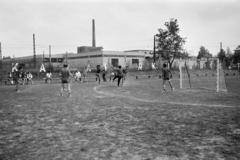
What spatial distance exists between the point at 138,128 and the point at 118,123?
2.84 ft

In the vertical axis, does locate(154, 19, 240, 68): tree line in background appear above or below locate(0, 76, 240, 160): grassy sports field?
above

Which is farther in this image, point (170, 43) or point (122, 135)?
point (170, 43)

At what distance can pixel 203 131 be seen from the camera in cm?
685

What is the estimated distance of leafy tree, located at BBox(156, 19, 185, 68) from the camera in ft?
192

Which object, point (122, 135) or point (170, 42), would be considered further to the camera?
point (170, 42)

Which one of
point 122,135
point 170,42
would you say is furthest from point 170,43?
point 122,135

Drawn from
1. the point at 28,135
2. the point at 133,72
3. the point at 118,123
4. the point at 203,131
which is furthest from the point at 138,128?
the point at 133,72

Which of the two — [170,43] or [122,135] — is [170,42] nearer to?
[170,43]

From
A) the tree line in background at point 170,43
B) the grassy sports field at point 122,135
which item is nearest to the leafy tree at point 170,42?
the tree line in background at point 170,43

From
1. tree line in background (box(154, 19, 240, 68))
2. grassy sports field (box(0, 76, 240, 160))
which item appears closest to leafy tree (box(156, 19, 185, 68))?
tree line in background (box(154, 19, 240, 68))

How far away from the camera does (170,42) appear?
5897 cm

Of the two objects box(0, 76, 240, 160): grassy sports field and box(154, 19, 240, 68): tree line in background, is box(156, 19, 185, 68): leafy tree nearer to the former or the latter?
box(154, 19, 240, 68): tree line in background

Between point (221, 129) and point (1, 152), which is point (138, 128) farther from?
point (1, 152)

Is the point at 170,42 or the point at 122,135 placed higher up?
the point at 170,42
